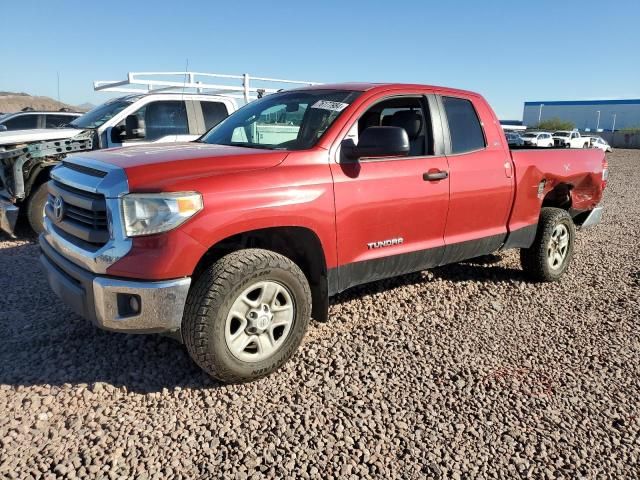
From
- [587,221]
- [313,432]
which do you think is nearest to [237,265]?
[313,432]

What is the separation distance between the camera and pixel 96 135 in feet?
24.1

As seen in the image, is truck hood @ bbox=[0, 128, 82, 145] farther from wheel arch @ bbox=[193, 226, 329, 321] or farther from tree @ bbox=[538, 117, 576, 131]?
tree @ bbox=[538, 117, 576, 131]

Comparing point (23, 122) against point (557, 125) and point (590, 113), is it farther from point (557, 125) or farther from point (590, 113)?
point (590, 113)

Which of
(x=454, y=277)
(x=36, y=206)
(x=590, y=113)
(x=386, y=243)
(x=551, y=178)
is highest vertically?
(x=590, y=113)

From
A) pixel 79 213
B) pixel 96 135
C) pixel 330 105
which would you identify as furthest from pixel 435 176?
pixel 96 135

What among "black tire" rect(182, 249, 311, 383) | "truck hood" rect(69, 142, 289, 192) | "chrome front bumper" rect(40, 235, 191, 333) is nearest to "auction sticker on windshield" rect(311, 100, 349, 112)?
"truck hood" rect(69, 142, 289, 192)

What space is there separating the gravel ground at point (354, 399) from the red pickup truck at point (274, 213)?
1.28ft

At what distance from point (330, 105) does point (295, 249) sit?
1.12 m

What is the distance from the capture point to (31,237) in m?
6.78

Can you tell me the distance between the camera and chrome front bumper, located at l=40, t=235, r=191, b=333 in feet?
8.82

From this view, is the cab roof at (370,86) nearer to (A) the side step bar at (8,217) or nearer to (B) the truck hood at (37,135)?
(A) the side step bar at (8,217)

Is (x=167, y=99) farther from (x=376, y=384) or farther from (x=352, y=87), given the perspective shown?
(x=376, y=384)

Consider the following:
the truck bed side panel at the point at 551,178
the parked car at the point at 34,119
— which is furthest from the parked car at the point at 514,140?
the parked car at the point at 34,119

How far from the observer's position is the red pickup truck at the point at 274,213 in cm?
272
